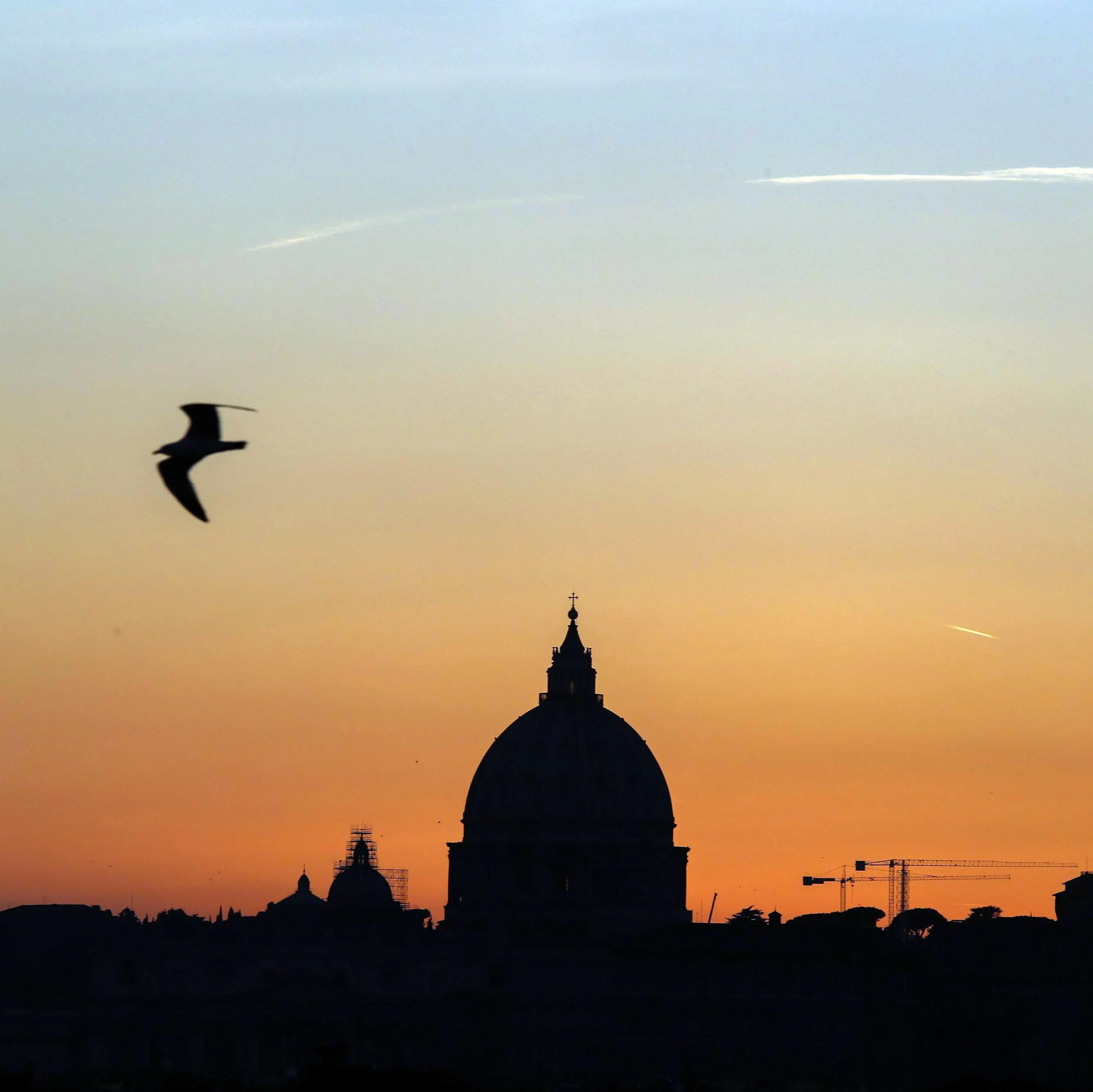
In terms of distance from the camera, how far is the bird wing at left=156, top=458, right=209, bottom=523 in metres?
49.6

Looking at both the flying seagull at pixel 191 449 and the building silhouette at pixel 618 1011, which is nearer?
the flying seagull at pixel 191 449

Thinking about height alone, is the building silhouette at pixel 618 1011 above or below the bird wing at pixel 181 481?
above

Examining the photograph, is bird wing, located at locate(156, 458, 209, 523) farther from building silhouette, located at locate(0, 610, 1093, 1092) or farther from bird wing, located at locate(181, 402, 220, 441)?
building silhouette, located at locate(0, 610, 1093, 1092)

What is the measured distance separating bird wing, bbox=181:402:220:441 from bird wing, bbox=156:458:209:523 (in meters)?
0.64

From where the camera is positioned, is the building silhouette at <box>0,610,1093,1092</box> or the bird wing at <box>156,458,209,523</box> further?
the building silhouette at <box>0,610,1093,1092</box>

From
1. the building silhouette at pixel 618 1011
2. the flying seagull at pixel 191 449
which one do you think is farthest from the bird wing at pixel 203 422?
the building silhouette at pixel 618 1011

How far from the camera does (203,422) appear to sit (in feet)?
171

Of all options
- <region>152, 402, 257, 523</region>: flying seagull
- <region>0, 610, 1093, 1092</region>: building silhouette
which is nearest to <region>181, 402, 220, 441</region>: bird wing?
<region>152, 402, 257, 523</region>: flying seagull

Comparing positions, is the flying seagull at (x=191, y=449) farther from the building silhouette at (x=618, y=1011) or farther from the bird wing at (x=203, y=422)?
the building silhouette at (x=618, y=1011)

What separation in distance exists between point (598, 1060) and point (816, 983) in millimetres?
13510

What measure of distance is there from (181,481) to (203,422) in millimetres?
1898

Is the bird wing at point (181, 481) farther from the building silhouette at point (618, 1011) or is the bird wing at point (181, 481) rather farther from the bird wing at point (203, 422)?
the building silhouette at point (618, 1011)

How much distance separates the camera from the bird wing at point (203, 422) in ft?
170

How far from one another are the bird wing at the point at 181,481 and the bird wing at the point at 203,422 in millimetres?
638
